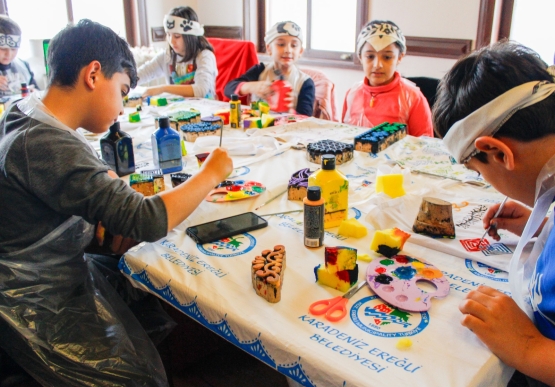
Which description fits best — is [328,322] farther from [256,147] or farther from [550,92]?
[256,147]

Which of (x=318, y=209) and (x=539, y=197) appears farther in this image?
(x=318, y=209)

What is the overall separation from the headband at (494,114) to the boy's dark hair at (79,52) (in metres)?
0.76

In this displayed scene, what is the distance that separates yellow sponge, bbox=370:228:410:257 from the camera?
1.02 meters

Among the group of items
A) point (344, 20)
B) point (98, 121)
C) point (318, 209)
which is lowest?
point (318, 209)

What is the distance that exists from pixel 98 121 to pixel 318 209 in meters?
0.55

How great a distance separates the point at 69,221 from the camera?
40.9 inches

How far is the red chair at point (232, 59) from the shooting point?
12.3 ft

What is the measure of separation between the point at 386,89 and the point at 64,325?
6.54 ft

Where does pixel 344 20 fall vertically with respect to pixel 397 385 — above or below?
above

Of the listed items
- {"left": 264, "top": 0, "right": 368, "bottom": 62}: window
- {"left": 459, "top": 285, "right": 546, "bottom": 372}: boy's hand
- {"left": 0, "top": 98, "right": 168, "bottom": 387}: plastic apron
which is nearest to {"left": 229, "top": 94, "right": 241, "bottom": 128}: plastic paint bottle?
{"left": 0, "top": 98, "right": 168, "bottom": 387}: plastic apron

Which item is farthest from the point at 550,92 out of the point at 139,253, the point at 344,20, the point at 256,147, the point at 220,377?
the point at 344,20

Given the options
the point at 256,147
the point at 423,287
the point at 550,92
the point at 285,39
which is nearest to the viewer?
the point at 550,92

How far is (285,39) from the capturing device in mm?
2801

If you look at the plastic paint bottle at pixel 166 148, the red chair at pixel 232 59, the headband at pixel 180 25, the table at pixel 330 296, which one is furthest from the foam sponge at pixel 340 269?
the red chair at pixel 232 59
